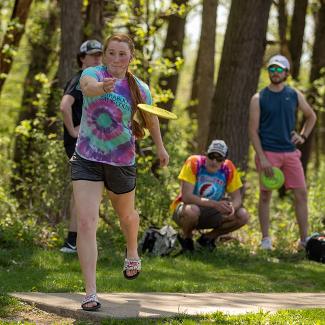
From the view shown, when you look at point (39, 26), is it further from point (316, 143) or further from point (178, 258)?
point (316, 143)

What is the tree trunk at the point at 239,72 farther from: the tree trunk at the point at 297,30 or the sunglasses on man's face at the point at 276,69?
the tree trunk at the point at 297,30

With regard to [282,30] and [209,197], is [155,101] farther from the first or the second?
[282,30]

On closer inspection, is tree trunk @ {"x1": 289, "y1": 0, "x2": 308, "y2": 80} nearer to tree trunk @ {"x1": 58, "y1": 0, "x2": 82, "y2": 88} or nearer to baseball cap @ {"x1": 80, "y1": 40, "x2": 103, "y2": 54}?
tree trunk @ {"x1": 58, "y1": 0, "x2": 82, "y2": 88}

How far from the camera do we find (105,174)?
6.15m

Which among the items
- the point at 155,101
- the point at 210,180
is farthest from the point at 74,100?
the point at 155,101

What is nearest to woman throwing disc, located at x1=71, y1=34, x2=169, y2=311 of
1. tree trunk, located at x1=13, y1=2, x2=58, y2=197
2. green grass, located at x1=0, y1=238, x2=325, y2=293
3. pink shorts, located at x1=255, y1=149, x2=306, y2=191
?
green grass, located at x1=0, y1=238, x2=325, y2=293

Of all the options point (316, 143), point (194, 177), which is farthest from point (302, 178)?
point (316, 143)

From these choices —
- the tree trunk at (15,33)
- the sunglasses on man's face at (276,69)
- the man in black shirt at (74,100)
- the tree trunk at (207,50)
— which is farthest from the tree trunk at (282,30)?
the man in black shirt at (74,100)

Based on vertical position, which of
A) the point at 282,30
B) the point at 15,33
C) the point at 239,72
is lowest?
the point at 239,72

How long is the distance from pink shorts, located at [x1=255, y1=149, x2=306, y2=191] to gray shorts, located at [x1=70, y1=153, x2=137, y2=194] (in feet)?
14.2

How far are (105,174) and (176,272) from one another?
8.51ft

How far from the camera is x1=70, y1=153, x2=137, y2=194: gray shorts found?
6074mm

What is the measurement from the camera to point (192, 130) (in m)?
20.0

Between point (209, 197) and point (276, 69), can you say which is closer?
point (209, 197)
